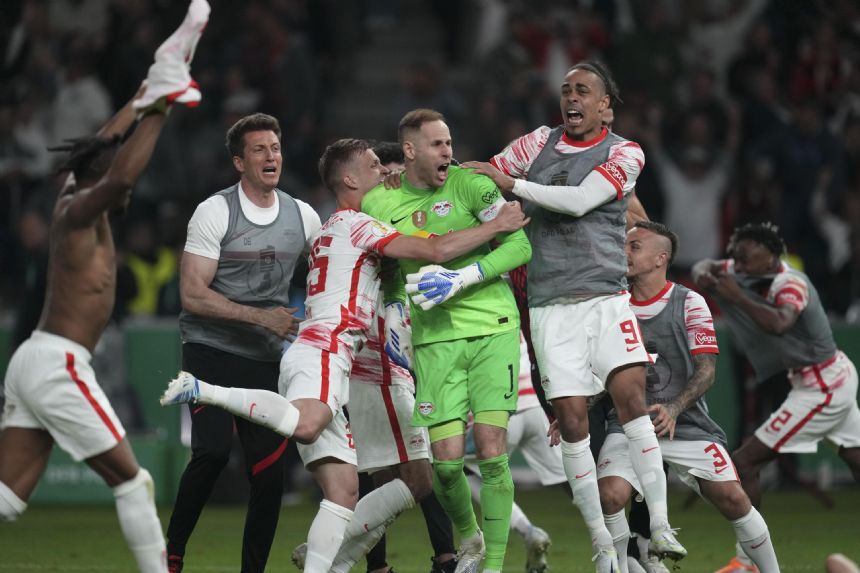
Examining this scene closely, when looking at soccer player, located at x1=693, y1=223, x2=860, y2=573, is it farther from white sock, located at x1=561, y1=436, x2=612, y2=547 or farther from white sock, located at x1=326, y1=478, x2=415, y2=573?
white sock, located at x1=326, y1=478, x2=415, y2=573

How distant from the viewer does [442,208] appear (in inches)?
317

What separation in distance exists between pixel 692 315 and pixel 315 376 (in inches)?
102

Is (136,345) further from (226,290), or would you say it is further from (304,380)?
(304,380)

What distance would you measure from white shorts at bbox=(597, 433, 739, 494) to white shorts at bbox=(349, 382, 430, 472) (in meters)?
1.18

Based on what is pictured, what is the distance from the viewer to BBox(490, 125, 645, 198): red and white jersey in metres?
8.04

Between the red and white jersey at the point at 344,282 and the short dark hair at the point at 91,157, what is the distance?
1578 millimetres

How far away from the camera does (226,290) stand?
8.30 metres

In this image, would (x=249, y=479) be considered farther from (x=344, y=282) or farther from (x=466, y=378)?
(x=466, y=378)

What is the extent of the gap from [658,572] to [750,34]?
35.9 feet

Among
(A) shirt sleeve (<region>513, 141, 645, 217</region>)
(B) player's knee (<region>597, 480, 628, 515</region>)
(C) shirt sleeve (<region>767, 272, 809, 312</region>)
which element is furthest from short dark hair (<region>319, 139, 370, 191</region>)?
(C) shirt sleeve (<region>767, 272, 809, 312</region>)

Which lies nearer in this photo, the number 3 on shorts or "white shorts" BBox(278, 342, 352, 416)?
"white shorts" BBox(278, 342, 352, 416)

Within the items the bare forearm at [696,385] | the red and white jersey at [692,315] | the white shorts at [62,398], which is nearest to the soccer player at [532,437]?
the red and white jersey at [692,315]

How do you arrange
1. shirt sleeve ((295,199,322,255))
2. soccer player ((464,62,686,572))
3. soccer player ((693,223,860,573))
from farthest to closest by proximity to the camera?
1. soccer player ((693,223,860,573))
2. shirt sleeve ((295,199,322,255))
3. soccer player ((464,62,686,572))

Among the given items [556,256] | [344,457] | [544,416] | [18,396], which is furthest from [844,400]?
[18,396]
